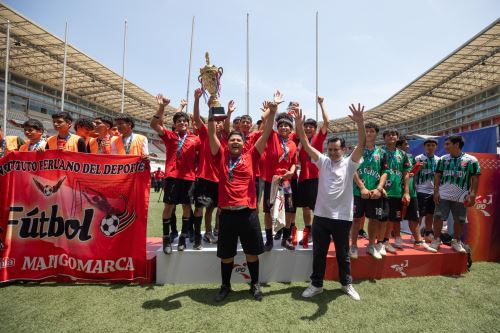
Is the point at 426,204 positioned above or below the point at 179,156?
below

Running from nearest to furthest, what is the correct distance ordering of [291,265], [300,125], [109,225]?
[300,125] → [109,225] → [291,265]

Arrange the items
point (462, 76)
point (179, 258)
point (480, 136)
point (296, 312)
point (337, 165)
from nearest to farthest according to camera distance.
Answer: point (296, 312) → point (337, 165) → point (179, 258) → point (480, 136) → point (462, 76)

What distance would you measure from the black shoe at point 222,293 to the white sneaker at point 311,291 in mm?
959

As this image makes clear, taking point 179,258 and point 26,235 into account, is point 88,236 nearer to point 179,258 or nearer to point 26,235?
point 26,235

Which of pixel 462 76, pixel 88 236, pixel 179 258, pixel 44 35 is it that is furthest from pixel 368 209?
pixel 462 76

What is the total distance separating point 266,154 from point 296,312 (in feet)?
7.16

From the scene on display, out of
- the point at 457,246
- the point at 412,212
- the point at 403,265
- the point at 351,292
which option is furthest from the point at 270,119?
the point at 457,246

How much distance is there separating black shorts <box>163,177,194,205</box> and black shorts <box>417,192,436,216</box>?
4963mm

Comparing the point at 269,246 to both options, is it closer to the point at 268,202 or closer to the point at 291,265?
the point at 291,265

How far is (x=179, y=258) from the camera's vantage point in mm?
3863

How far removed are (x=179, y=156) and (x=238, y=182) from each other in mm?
1257

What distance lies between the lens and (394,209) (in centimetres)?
461

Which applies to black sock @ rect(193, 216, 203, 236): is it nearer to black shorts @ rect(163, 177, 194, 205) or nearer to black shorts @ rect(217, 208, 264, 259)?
black shorts @ rect(163, 177, 194, 205)

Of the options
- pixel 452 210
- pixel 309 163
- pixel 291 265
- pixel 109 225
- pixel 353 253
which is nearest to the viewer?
pixel 109 225
